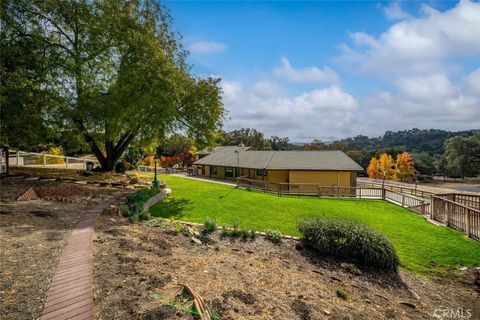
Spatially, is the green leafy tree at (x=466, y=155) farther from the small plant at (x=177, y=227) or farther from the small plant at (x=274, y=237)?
the small plant at (x=177, y=227)

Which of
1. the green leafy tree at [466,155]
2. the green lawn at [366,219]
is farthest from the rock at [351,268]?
the green leafy tree at [466,155]

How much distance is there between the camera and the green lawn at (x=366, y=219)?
10102 millimetres

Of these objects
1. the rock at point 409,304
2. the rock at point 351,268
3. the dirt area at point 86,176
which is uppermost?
the dirt area at point 86,176

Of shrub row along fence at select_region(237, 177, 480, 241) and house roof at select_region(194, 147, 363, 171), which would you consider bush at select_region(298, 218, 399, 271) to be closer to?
shrub row along fence at select_region(237, 177, 480, 241)

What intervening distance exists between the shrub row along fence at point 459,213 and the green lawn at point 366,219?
0.46 m

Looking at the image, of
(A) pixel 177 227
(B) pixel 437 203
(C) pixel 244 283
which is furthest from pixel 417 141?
(C) pixel 244 283

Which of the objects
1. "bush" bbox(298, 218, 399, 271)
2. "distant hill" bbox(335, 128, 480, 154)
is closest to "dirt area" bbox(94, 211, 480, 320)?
"bush" bbox(298, 218, 399, 271)

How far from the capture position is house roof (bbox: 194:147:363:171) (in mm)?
31505

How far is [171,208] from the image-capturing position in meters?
14.6

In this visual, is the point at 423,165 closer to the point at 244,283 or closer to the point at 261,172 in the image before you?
the point at 261,172

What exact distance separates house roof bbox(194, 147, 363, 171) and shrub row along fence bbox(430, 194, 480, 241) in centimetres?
1331

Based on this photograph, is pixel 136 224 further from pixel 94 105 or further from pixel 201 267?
pixel 94 105

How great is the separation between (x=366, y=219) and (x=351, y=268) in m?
7.65

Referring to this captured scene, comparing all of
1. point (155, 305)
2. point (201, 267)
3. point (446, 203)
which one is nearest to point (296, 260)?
point (201, 267)
